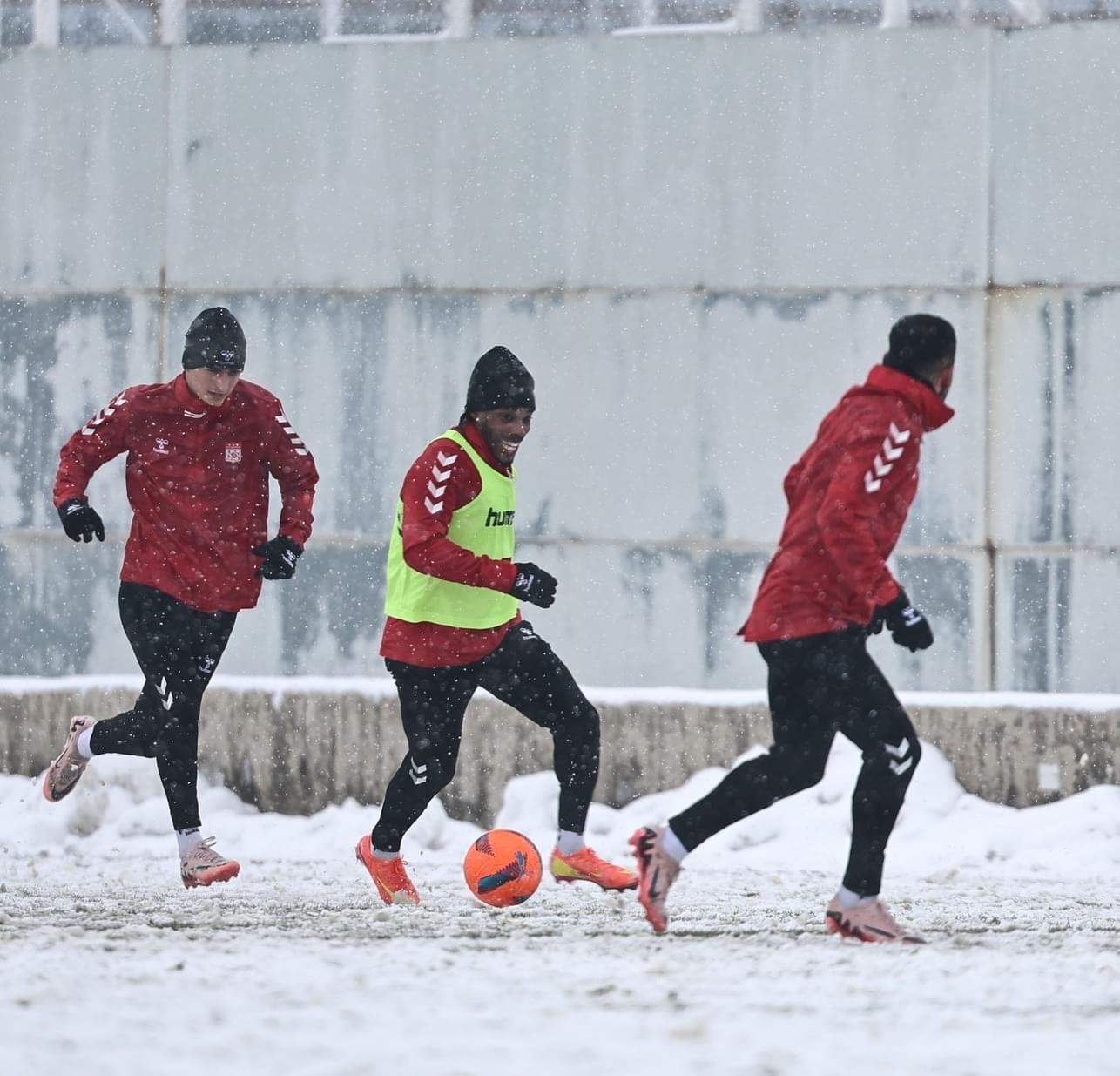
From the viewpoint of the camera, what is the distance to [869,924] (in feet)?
19.4

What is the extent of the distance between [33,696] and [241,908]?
342 cm

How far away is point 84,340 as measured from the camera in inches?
393

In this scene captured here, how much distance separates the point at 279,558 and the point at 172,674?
555mm

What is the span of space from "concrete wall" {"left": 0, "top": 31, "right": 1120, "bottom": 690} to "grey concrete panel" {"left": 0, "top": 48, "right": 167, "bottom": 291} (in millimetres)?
15

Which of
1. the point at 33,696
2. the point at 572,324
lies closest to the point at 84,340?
the point at 33,696

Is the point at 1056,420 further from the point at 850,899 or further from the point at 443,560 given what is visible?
the point at 850,899

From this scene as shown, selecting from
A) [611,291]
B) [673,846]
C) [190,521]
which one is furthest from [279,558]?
[611,291]

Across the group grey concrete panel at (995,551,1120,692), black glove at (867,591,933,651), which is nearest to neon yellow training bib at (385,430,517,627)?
black glove at (867,591,933,651)

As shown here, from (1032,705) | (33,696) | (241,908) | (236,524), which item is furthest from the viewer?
(33,696)

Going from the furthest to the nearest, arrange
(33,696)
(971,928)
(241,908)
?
(33,696) < (241,908) < (971,928)

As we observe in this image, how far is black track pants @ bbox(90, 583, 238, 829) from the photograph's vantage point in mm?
7398

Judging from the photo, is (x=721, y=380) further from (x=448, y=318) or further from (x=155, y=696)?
(x=155, y=696)

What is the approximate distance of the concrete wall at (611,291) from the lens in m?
9.31

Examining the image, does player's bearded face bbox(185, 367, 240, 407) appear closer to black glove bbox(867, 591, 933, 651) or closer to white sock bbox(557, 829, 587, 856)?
white sock bbox(557, 829, 587, 856)
